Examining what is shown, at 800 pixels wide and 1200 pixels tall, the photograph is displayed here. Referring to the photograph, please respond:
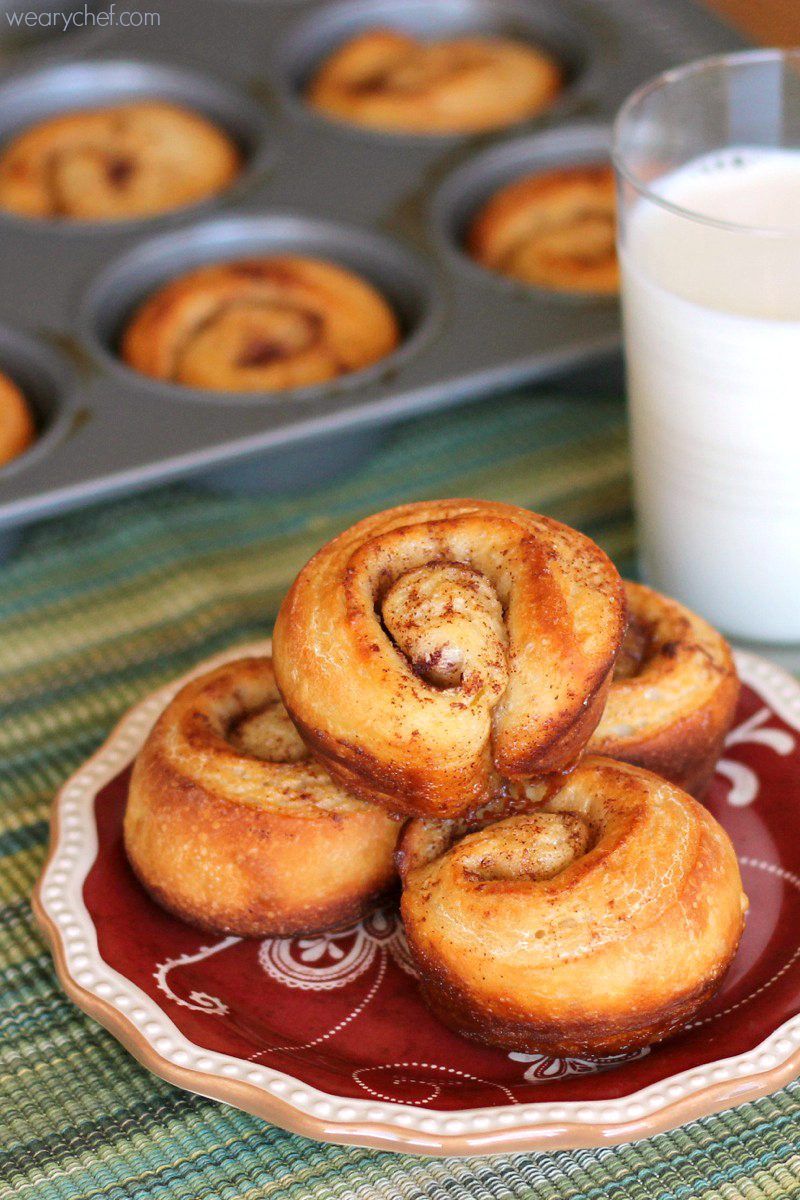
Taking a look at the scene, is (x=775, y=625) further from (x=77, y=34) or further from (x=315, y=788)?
(x=77, y=34)

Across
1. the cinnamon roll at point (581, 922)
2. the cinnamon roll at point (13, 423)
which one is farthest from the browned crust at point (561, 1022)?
the cinnamon roll at point (13, 423)

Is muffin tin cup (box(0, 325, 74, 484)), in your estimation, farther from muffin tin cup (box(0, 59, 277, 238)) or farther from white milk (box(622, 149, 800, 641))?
white milk (box(622, 149, 800, 641))

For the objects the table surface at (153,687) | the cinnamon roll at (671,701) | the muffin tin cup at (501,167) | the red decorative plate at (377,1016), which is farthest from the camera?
the muffin tin cup at (501,167)

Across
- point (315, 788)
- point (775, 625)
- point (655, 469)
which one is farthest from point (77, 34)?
point (315, 788)

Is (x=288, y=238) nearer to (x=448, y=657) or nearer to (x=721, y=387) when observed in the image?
(x=721, y=387)

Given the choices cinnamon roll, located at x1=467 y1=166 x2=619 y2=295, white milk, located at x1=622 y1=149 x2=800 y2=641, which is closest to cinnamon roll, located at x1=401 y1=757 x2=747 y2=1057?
→ white milk, located at x1=622 y1=149 x2=800 y2=641

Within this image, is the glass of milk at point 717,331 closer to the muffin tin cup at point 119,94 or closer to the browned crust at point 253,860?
the browned crust at point 253,860
